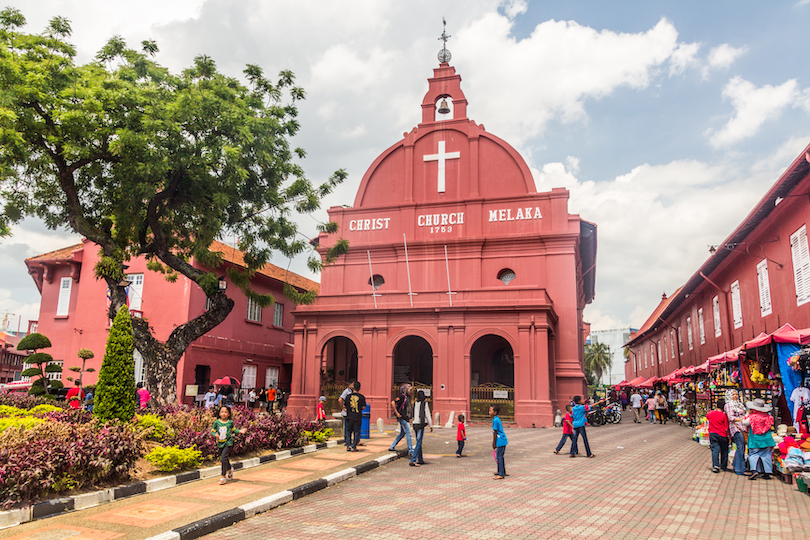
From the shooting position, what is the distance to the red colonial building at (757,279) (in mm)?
13242

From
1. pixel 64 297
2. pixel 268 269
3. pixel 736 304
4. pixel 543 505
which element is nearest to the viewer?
pixel 543 505

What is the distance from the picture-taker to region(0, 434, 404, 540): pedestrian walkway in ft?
19.4

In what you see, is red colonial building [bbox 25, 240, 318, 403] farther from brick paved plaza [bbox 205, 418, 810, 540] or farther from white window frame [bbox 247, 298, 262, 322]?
brick paved plaza [bbox 205, 418, 810, 540]

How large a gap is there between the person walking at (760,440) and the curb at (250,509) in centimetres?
719

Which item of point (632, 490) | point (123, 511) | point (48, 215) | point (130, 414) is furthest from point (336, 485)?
point (48, 215)

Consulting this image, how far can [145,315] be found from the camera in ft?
77.2

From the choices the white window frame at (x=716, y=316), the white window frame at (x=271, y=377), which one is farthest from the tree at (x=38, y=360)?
the white window frame at (x=716, y=316)

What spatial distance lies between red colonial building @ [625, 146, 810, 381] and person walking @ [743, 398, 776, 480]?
4.61m

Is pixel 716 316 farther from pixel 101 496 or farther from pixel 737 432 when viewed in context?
pixel 101 496

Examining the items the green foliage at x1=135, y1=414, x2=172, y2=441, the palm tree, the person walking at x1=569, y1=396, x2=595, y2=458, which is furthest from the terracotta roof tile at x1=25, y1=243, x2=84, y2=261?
the palm tree

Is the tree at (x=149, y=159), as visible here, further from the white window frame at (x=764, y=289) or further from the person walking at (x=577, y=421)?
the white window frame at (x=764, y=289)

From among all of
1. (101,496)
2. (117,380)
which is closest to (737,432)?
(101,496)

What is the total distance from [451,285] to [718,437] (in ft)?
51.6

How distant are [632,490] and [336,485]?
4.75 metres
